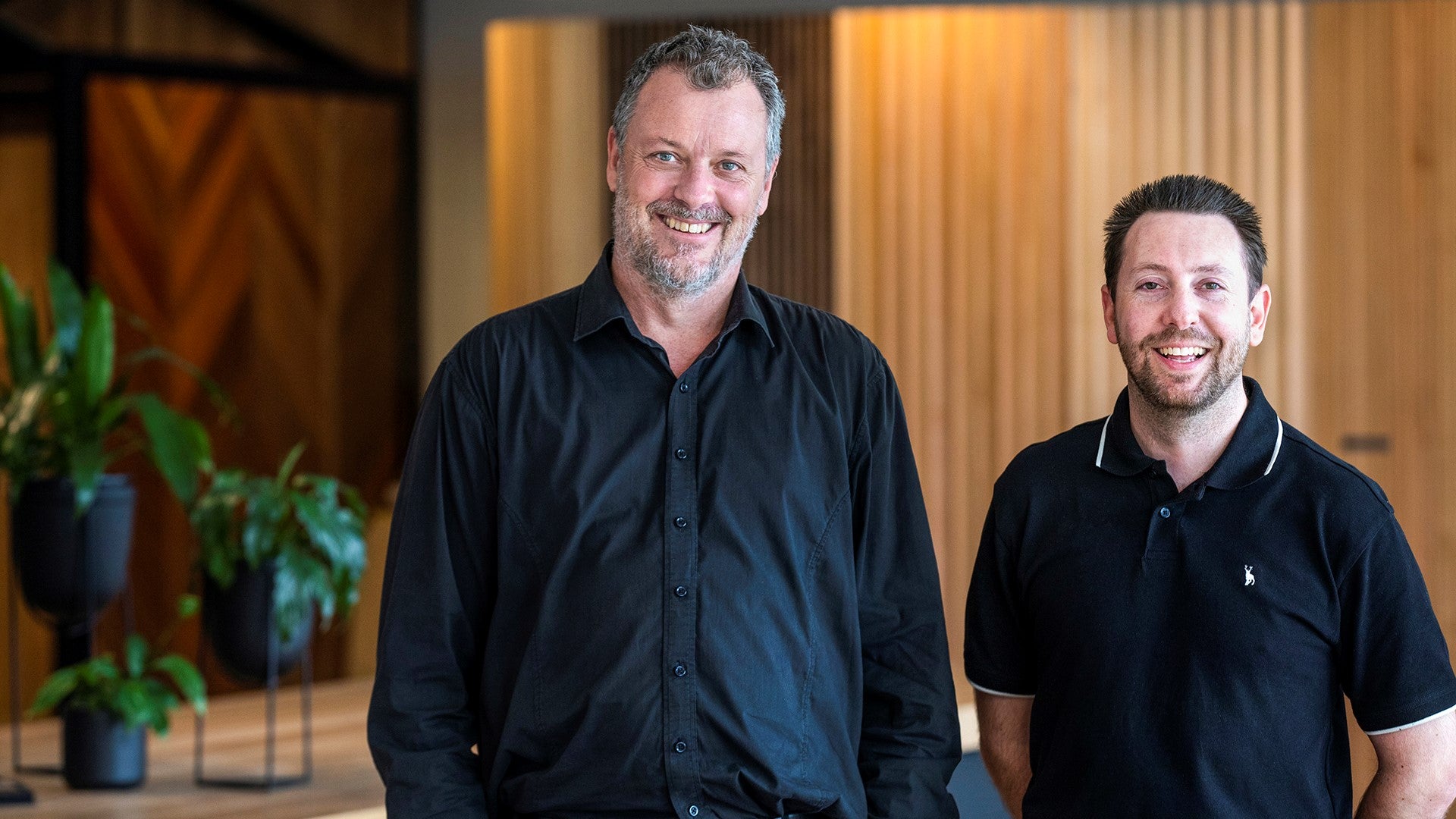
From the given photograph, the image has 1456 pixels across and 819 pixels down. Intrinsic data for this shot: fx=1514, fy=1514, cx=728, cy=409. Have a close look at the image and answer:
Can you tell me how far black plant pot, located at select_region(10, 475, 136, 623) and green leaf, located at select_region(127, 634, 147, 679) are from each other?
0.40ft

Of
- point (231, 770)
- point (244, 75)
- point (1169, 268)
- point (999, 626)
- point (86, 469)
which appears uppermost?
point (244, 75)

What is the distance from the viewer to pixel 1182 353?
1.93 meters

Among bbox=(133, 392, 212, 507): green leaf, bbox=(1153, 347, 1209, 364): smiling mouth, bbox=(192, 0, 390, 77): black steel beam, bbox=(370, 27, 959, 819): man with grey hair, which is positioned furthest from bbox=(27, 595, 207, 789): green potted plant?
bbox=(192, 0, 390, 77): black steel beam

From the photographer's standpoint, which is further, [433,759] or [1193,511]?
[1193,511]

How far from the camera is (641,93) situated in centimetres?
184

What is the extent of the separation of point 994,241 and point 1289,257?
33.1 inches

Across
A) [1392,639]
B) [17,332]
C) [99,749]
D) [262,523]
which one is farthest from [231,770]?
[1392,639]

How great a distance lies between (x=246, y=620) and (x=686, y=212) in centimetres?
201

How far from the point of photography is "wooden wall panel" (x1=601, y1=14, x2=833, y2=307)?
14.9 ft

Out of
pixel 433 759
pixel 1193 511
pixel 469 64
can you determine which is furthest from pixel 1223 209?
pixel 469 64

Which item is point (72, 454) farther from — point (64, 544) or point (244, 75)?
point (244, 75)

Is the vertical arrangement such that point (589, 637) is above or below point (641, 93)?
below

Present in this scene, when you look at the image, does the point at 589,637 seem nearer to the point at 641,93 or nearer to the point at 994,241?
the point at 641,93

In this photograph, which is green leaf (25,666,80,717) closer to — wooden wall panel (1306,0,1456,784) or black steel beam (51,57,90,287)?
black steel beam (51,57,90,287)
